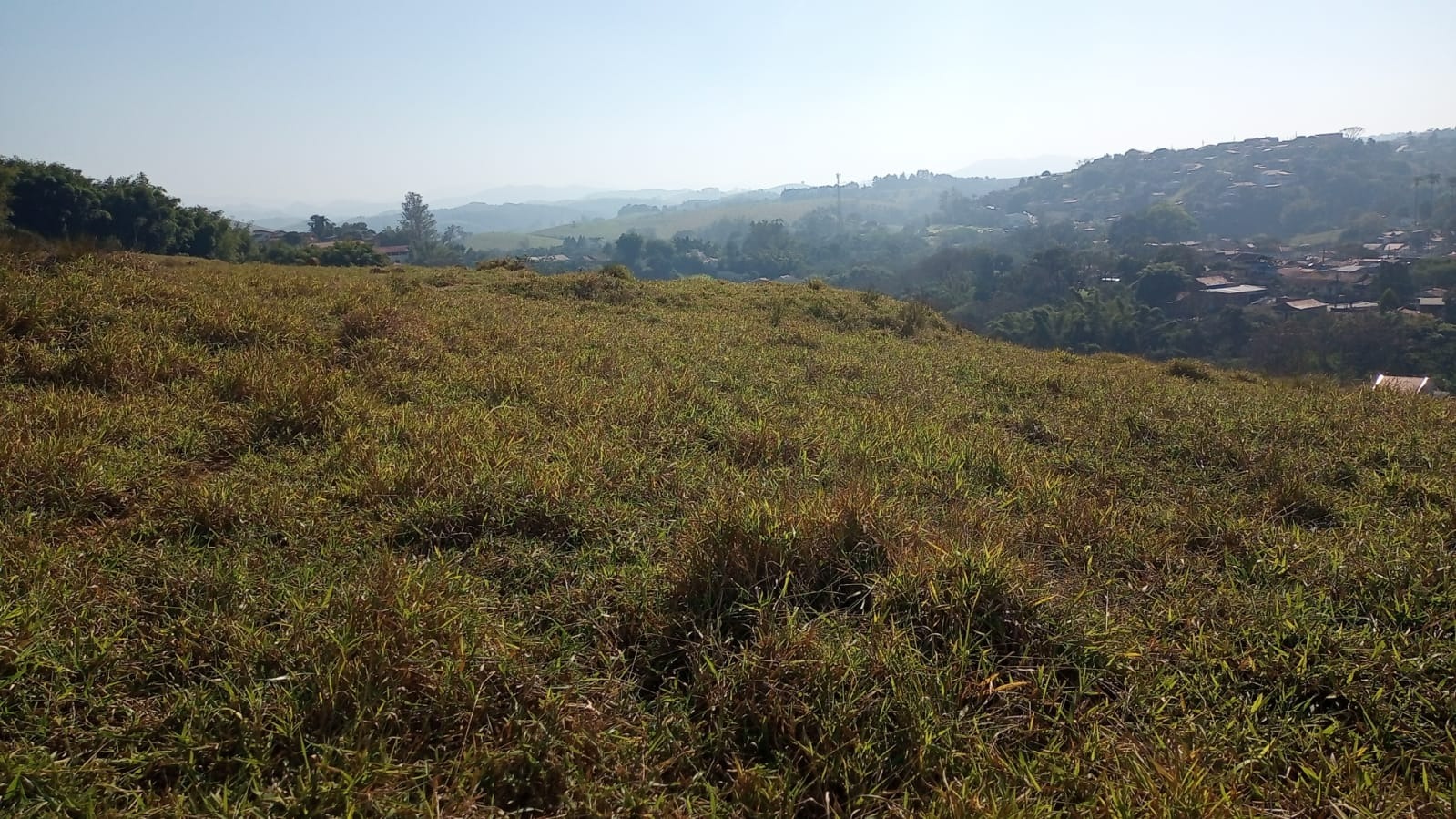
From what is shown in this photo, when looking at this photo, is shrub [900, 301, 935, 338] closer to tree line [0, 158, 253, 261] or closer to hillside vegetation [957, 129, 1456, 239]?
tree line [0, 158, 253, 261]

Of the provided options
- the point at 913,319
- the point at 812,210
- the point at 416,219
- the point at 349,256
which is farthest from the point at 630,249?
the point at 913,319

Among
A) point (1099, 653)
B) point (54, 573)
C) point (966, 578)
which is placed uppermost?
point (54, 573)

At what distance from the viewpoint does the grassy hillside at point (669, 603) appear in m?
1.62

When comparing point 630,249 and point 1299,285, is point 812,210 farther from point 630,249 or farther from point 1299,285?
point 1299,285

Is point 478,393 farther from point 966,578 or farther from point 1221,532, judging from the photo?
point 1221,532

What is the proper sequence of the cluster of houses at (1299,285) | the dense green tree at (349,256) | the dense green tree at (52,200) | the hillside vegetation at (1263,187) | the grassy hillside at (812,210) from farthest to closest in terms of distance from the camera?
the grassy hillside at (812,210)
the hillside vegetation at (1263,187)
the cluster of houses at (1299,285)
the dense green tree at (52,200)
the dense green tree at (349,256)

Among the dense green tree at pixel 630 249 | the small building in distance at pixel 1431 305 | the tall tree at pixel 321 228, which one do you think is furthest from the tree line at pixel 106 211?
the dense green tree at pixel 630 249

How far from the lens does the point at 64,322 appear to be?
4578 mm

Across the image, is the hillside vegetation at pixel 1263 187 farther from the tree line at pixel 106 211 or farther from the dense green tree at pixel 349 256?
the tree line at pixel 106 211

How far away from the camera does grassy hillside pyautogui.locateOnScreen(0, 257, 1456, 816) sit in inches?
63.6

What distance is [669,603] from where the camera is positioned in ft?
7.54

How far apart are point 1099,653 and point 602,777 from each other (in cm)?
155

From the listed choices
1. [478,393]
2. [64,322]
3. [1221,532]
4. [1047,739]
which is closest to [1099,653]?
[1047,739]

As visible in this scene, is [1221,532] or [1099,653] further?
[1221,532]
